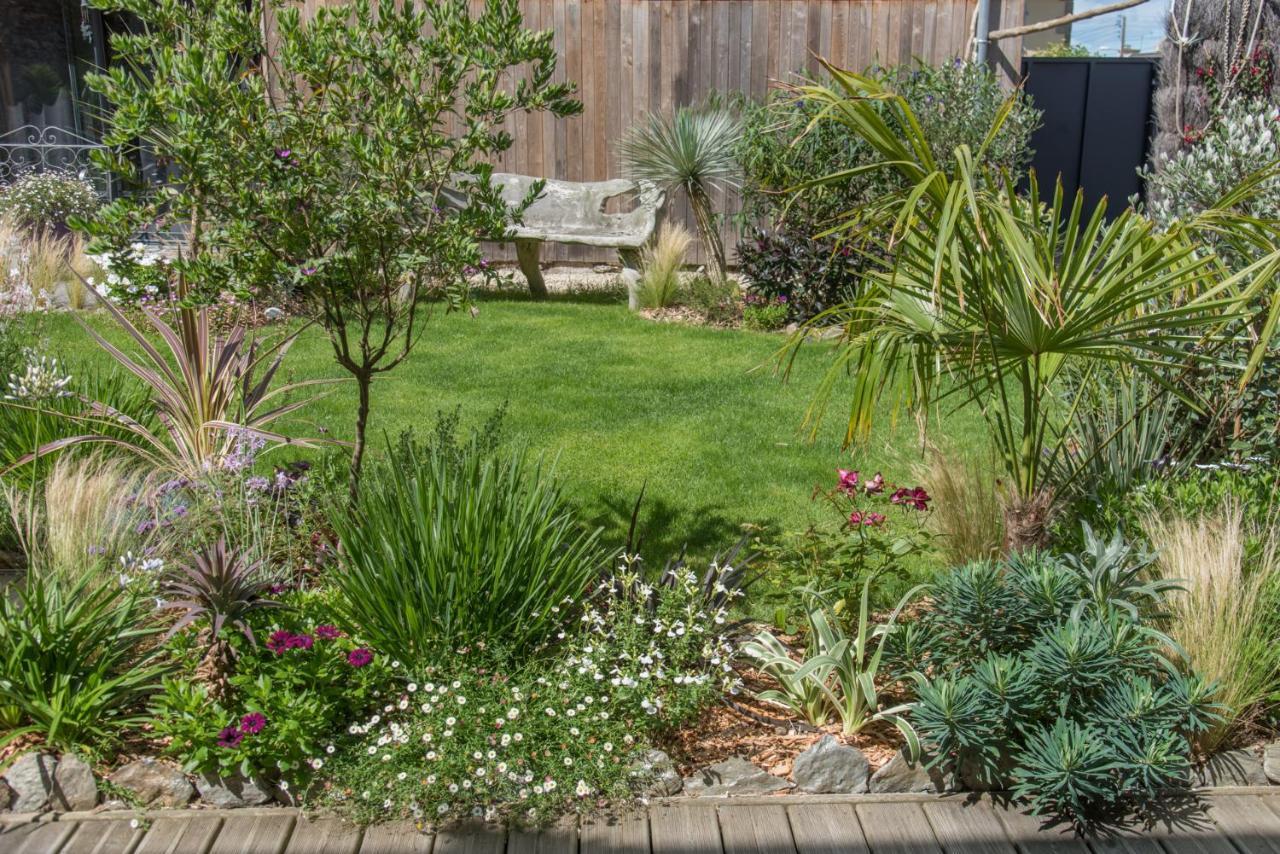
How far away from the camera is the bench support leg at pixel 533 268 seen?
10453 mm

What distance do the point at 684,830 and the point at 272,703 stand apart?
124 cm

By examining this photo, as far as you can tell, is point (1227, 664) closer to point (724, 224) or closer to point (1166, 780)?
point (1166, 780)

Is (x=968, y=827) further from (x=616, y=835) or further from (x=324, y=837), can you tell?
(x=324, y=837)

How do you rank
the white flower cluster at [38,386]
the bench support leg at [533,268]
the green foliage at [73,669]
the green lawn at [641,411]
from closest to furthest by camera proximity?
the green foliage at [73,669], the white flower cluster at [38,386], the green lawn at [641,411], the bench support leg at [533,268]

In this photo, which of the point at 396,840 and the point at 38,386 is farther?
the point at 38,386

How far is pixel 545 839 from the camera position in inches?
130

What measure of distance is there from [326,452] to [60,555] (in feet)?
4.51

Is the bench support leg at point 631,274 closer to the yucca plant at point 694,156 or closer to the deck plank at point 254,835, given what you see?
the yucca plant at point 694,156

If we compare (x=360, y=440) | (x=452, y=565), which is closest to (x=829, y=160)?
(x=360, y=440)

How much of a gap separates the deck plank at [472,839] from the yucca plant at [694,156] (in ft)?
23.7

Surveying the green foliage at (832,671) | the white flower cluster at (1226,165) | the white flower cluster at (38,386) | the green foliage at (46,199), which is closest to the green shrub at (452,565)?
the green foliage at (832,671)

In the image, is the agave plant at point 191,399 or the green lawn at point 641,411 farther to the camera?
the green lawn at point 641,411

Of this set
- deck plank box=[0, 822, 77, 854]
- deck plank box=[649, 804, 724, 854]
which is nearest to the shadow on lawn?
deck plank box=[649, 804, 724, 854]

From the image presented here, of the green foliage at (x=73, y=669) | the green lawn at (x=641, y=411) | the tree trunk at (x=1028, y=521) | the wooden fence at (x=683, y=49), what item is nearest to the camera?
the green foliage at (x=73, y=669)
